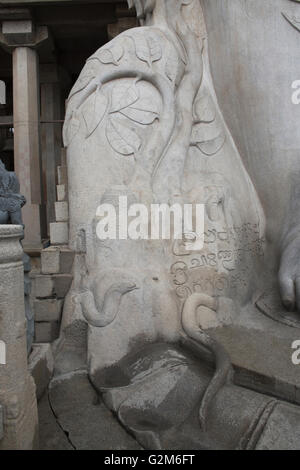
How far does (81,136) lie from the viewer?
2.67 meters

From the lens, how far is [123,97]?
2670mm

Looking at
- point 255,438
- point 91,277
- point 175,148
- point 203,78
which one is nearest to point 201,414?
point 255,438

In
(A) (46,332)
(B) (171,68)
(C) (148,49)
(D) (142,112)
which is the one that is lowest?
(A) (46,332)

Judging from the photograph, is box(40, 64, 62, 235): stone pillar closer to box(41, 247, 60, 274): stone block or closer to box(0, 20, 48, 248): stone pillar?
box(0, 20, 48, 248): stone pillar

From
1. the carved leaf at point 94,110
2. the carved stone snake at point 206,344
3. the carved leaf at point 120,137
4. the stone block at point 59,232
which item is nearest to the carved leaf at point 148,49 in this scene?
the carved leaf at point 94,110

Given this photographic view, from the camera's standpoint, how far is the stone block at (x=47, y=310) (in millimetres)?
3113

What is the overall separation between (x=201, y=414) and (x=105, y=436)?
45 cm

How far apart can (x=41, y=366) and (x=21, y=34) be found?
6.32 metres

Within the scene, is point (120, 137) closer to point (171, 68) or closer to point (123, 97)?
point (123, 97)

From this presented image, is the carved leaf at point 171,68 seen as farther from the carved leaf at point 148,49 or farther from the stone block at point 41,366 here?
the stone block at point 41,366

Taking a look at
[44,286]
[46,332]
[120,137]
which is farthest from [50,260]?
[120,137]

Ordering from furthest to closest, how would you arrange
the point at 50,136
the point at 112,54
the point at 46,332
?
the point at 50,136 → the point at 46,332 → the point at 112,54

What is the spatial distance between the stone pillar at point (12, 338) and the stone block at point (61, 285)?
5.09 feet

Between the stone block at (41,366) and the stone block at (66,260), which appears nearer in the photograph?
the stone block at (41,366)
